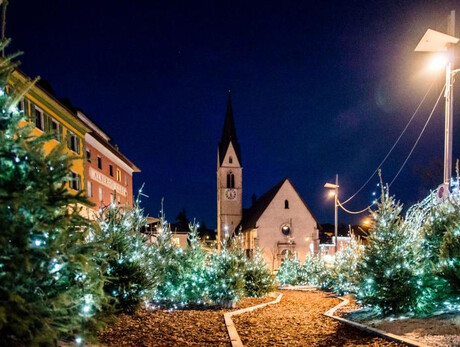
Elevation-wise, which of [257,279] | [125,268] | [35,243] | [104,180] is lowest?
[257,279]

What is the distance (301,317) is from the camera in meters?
11.6

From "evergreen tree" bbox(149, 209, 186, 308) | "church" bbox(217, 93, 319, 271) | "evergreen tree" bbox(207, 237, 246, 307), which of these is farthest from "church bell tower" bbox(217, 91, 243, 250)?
"evergreen tree" bbox(207, 237, 246, 307)

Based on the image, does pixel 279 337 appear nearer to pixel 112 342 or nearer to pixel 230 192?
pixel 112 342

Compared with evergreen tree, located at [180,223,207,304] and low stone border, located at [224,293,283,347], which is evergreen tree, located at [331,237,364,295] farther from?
evergreen tree, located at [180,223,207,304]

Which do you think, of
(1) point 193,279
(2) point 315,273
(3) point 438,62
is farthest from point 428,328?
(2) point 315,273

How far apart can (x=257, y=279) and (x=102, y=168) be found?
61.7 ft

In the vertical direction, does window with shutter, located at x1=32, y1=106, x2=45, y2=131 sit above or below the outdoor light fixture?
above

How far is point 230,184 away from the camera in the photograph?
55281 mm

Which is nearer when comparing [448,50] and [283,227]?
[448,50]

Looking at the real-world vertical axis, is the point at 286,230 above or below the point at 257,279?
below

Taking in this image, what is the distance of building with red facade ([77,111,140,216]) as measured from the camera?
2793 centimetres

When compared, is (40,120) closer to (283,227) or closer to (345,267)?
(345,267)

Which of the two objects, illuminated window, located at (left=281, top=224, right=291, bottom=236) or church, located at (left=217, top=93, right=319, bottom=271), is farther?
illuminated window, located at (left=281, top=224, right=291, bottom=236)

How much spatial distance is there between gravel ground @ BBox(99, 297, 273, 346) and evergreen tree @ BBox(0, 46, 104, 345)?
10.8 ft
